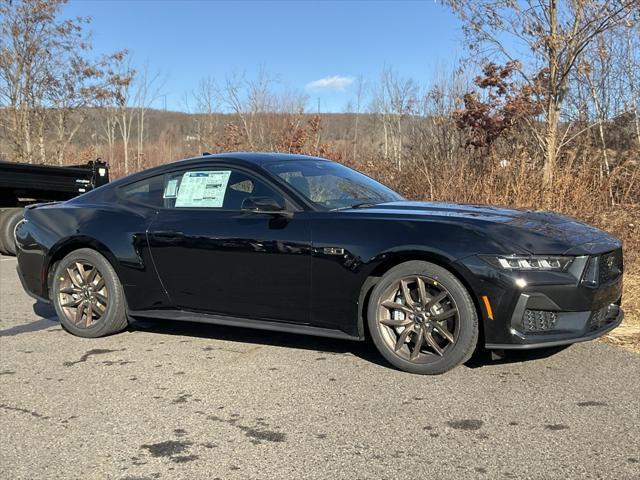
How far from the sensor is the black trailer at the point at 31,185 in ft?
36.5

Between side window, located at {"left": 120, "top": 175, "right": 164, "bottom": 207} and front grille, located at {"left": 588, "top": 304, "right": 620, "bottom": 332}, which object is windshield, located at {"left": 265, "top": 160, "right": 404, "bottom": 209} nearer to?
side window, located at {"left": 120, "top": 175, "right": 164, "bottom": 207}

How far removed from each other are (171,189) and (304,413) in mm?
2385

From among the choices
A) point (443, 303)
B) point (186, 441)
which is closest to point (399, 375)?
point (443, 303)

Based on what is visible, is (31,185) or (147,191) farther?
(31,185)

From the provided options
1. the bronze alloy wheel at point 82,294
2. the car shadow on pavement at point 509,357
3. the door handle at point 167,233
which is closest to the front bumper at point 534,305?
the car shadow on pavement at point 509,357

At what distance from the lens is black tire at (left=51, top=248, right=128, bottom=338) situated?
511 centimetres

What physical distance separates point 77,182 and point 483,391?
10.3 metres

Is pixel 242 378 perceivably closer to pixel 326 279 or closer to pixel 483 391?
pixel 326 279

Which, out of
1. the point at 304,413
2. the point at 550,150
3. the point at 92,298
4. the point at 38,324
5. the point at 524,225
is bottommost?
the point at 38,324

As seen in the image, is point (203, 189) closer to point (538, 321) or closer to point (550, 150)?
point (538, 321)

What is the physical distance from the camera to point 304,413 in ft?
11.6

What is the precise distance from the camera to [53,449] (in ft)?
10.3

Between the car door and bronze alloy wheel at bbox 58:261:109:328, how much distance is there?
726 mm

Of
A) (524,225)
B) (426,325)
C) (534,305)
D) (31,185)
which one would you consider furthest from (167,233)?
(31,185)
